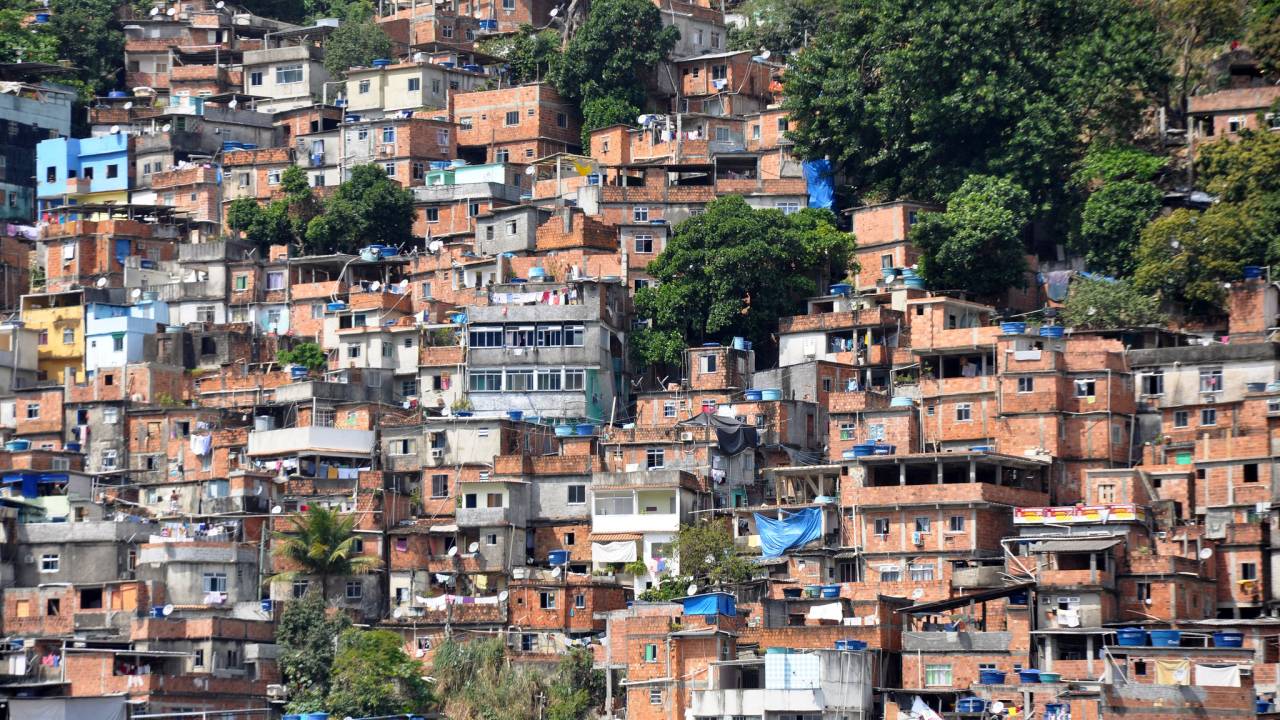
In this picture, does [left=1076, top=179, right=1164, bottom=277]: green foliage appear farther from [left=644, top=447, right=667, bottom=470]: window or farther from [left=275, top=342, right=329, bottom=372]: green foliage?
[left=275, top=342, right=329, bottom=372]: green foliage

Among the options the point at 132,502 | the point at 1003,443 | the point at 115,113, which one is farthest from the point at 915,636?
the point at 115,113

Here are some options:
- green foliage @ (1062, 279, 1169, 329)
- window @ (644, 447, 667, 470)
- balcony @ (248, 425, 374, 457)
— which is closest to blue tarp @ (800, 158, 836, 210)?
green foliage @ (1062, 279, 1169, 329)

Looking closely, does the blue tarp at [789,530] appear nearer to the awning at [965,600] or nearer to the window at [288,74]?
the awning at [965,600]

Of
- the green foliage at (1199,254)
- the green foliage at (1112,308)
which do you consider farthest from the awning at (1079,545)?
the green foliage at (1199,254)

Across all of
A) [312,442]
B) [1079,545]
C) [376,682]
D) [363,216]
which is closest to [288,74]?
[363,216]

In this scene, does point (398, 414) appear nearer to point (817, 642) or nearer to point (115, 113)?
point (817, 642)

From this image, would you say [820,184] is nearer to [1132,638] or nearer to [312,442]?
[312,442]
